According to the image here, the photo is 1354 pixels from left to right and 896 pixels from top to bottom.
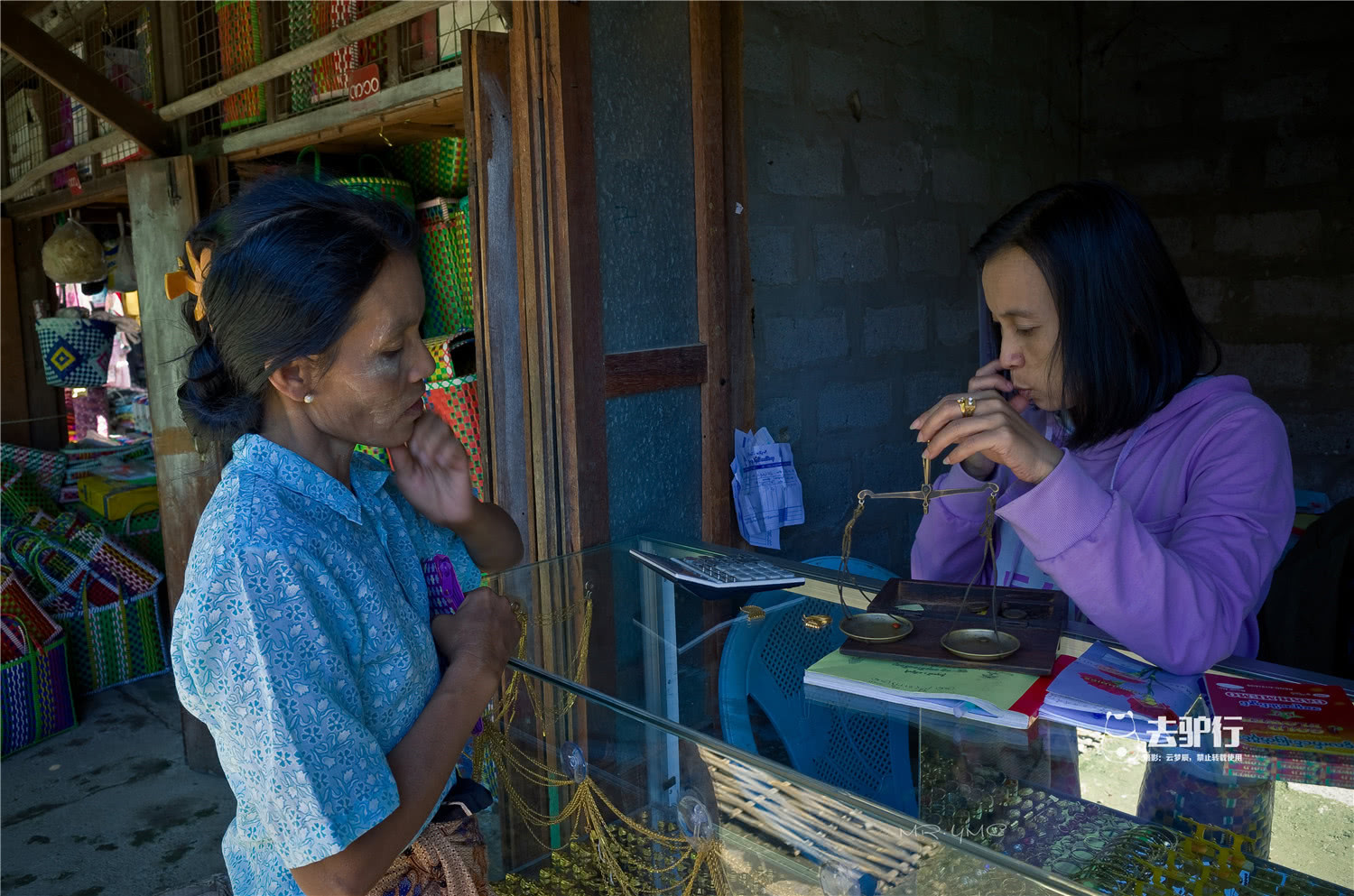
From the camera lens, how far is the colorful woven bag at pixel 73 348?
5641 millimetres

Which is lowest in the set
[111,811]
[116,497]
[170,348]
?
[111,811]

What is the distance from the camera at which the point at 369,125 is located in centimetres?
329

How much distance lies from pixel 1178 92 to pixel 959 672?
4418 mm

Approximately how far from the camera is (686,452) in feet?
9.76

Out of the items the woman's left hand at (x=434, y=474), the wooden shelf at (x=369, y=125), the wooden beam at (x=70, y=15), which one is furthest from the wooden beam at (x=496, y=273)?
the wooden beam at (x=70, y=15)

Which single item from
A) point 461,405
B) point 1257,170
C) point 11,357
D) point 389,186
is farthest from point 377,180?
point 11,357

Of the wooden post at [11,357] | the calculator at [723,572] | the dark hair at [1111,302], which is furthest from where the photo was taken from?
the wooden post at [11,357]

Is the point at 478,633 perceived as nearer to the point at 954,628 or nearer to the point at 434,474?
the point at 434,474

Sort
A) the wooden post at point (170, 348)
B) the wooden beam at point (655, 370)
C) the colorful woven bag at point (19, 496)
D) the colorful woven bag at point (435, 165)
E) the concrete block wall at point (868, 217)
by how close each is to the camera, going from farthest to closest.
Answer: the colorful woven bag at point (19, 496)
the wooden post at point (170, 348)
the colorful woven bag at point (435, 165)
the concrete block wall at point (868, 217)
the wooden beam at point (655, 370)

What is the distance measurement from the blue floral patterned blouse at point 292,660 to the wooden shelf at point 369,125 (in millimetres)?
1999

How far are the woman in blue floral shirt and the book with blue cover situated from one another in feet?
2.56

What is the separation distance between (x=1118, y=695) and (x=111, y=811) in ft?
12.6

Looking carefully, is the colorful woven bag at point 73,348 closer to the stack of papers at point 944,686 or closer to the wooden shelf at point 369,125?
the wooden shelf at point 369,125

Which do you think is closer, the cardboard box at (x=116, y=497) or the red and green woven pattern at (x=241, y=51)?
the red and green woven pattern at (x=241, y=51)
